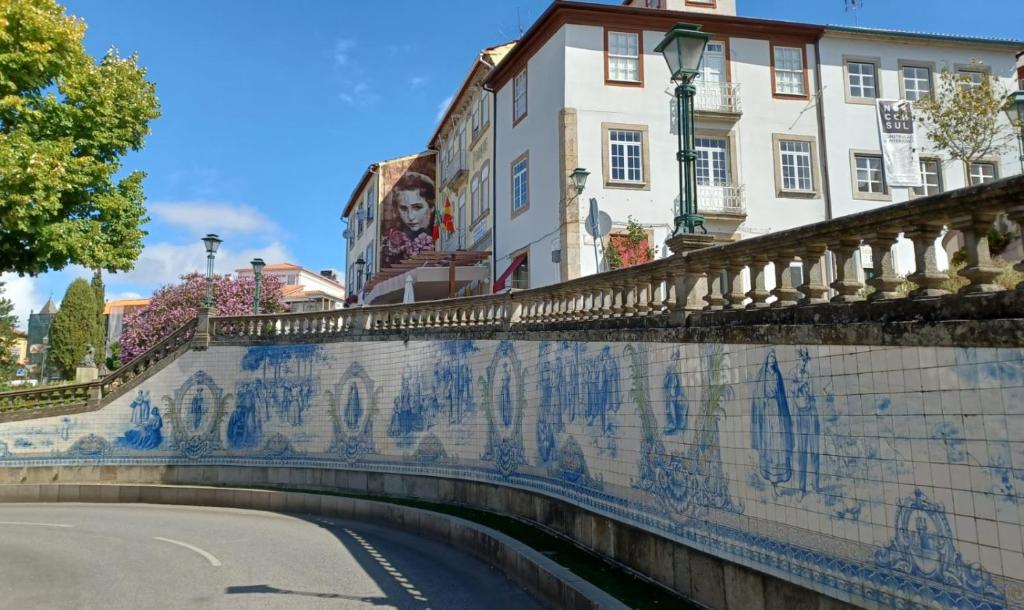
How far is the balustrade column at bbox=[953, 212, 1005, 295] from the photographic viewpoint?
487cm

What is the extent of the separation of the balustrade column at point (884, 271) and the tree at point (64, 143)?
54.8 feet

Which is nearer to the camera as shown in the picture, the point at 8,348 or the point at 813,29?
the point at 813,29

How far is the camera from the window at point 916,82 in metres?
25.9

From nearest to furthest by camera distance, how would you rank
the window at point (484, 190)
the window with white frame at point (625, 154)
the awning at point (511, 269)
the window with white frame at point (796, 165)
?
the window with white frame at point (625, 154) → the window with white frame at point (796, 165) → the awning at point (511, 269) → the window at point (484, 190)

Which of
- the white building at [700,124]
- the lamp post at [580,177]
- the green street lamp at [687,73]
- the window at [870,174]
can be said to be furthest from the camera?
the window at [870,174]

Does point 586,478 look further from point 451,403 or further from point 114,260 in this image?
point 114,260

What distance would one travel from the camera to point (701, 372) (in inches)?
324

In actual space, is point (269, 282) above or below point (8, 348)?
above

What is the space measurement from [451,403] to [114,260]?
1043 cm

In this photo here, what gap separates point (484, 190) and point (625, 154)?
7386 millimetres

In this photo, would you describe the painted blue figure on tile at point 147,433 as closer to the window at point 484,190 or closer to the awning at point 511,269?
the awning at point 511,269

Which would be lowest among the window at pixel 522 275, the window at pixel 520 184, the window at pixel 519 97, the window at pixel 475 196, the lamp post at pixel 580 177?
the window at pixel 522 275

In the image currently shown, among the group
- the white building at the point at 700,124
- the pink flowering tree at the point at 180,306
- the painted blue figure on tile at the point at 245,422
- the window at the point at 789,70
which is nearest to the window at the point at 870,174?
the white building at the point at 700,124

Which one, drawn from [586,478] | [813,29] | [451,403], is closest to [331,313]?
[451,403]
